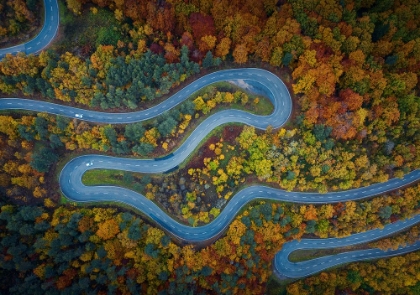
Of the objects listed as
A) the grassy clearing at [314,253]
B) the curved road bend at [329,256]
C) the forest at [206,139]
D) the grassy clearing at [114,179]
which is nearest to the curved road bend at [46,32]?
the forest at [206,139]

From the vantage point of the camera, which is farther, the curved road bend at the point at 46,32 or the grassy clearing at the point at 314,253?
the grassy clearing at the point at 314,253

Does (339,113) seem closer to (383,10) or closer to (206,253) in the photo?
(383,10)

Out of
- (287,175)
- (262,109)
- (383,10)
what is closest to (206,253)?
(287,175)

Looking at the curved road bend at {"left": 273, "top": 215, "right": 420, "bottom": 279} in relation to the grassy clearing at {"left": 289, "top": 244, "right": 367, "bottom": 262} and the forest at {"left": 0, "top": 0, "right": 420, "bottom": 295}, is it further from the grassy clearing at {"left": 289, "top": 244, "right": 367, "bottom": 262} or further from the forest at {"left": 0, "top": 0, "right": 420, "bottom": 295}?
the forest at {"left": 0, "top": 0, "right": 420, "bottom": 295}

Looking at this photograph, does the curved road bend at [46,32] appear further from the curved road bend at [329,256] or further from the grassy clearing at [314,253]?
the grassy clearing at [314,253]

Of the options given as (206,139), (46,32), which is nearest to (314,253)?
(206,139)

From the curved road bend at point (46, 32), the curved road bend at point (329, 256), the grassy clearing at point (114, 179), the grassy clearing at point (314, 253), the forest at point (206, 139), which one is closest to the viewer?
the forest at point (206, 139)

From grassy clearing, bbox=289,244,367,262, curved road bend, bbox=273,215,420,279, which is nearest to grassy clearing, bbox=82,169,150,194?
curved road bend, bbox=273,215,420,279
